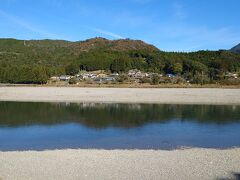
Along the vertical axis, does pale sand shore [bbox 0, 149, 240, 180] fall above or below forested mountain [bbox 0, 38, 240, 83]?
below

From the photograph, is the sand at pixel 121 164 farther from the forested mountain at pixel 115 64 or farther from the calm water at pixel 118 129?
the forested mountain at pixel 115 64

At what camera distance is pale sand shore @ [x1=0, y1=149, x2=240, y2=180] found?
11.3 m

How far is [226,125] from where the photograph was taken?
83.3 feet

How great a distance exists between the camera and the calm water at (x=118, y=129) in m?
18.1

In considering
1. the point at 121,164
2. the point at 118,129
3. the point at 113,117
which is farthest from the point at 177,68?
the point at 121,164

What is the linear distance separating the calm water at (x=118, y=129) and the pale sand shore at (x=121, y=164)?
243 cm

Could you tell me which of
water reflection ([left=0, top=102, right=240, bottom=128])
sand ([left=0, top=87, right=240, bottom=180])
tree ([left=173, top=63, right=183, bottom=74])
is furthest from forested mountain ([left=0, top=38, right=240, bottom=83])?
sand ([left=0, top=87, right=240, bottom=180])

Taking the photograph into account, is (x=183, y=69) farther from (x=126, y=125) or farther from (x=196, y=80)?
(x=126, y=125)

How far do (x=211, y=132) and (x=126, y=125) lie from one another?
6066mm

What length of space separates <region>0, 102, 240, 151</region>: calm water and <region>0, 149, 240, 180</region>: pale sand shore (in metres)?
2.43

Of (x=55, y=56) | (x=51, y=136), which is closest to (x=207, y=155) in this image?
(x=51, y=136)

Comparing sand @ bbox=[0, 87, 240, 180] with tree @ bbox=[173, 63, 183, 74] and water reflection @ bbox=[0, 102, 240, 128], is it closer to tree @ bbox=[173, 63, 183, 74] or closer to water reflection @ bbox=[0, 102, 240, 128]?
water reflection @ bbox=[0, 102, 240, 128]

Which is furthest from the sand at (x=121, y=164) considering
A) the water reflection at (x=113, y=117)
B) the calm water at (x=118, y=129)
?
the water reflection at (x=113, y=117)

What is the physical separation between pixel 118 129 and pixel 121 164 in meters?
10.6
